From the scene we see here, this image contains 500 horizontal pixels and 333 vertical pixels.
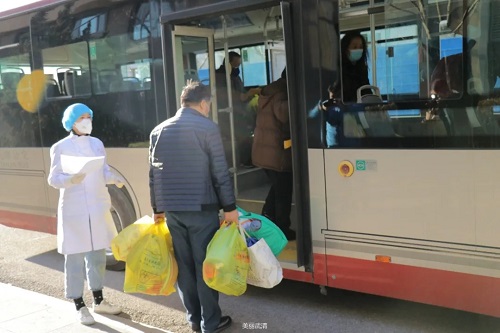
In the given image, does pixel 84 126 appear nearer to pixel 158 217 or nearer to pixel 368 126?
pixel 158 217

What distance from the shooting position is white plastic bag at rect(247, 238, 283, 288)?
3.73 metres

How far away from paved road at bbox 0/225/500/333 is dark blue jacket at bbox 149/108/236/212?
1159 millimetres

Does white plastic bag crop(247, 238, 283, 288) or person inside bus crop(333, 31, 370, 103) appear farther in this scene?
person inside bus crop(333, 31, 370, 103)

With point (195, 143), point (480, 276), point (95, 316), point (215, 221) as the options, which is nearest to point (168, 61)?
point (195, 143)

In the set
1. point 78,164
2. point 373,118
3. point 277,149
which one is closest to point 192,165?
point 78,164

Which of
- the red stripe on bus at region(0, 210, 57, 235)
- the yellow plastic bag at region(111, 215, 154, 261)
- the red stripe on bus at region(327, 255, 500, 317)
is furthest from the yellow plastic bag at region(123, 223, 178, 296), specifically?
the red stripe on bus at region(0, 210, 57, 235)

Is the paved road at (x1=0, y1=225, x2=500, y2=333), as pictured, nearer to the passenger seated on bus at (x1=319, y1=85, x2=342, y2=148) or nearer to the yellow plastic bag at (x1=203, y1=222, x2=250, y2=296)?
the yellow plastic bag at (x1=203, y1=222, x2=250, y2=296)

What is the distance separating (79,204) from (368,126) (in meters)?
2.30

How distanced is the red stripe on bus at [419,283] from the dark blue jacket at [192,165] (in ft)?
3.36

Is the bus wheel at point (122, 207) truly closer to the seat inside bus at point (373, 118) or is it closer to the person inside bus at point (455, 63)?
the seat inside bus at point (373, 118)

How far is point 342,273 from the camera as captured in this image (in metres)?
4.04

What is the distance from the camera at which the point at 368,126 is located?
3.85 m

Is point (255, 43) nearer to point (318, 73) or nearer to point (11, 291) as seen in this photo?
point (318, 73)

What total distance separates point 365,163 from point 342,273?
85cm
